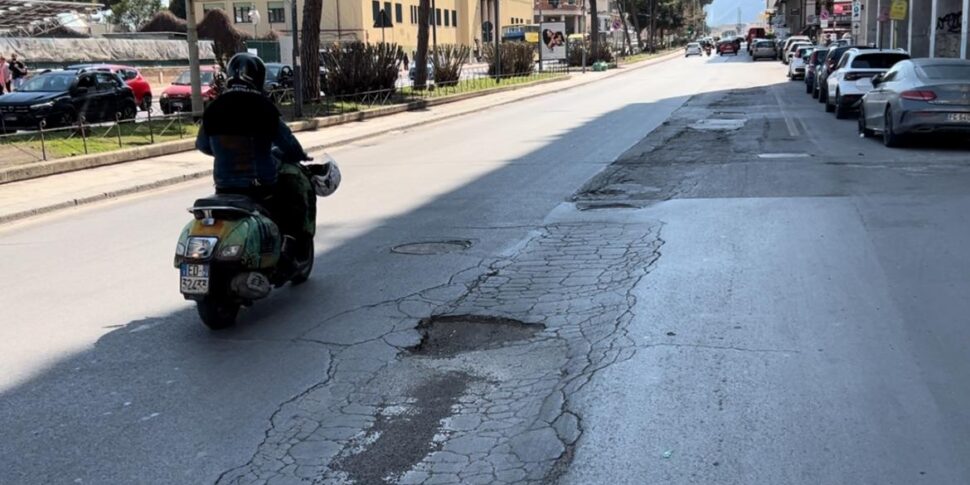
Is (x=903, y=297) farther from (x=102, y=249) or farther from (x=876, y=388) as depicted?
(x=102, y=249)

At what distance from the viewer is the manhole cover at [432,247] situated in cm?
917

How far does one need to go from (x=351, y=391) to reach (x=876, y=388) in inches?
116

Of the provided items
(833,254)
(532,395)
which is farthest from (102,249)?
(833,254)

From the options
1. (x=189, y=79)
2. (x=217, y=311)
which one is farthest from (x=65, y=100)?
(x=217, y=311)

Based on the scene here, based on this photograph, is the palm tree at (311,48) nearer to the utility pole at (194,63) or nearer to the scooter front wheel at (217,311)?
the utility pole at (194,63)

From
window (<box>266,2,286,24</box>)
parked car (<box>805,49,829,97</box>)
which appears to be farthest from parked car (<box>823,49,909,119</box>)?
window (<box>266,2,286,24</box>)

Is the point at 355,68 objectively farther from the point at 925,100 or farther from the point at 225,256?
the point at 225,256

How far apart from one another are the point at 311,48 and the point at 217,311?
22.6 metres

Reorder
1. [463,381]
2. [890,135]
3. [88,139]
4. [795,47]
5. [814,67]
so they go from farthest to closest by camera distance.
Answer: [795,47] < [814,67] < [88,139] < [890,135] < [463,381]

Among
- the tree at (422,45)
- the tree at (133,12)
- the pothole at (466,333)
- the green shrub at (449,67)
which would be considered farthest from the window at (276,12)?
the pothole at (466,333)

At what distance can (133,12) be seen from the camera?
349 feet

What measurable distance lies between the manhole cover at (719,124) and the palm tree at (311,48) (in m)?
11.9

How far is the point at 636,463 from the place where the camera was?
14.1 feet

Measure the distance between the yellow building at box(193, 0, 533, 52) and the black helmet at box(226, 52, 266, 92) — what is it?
61299 millimetres
